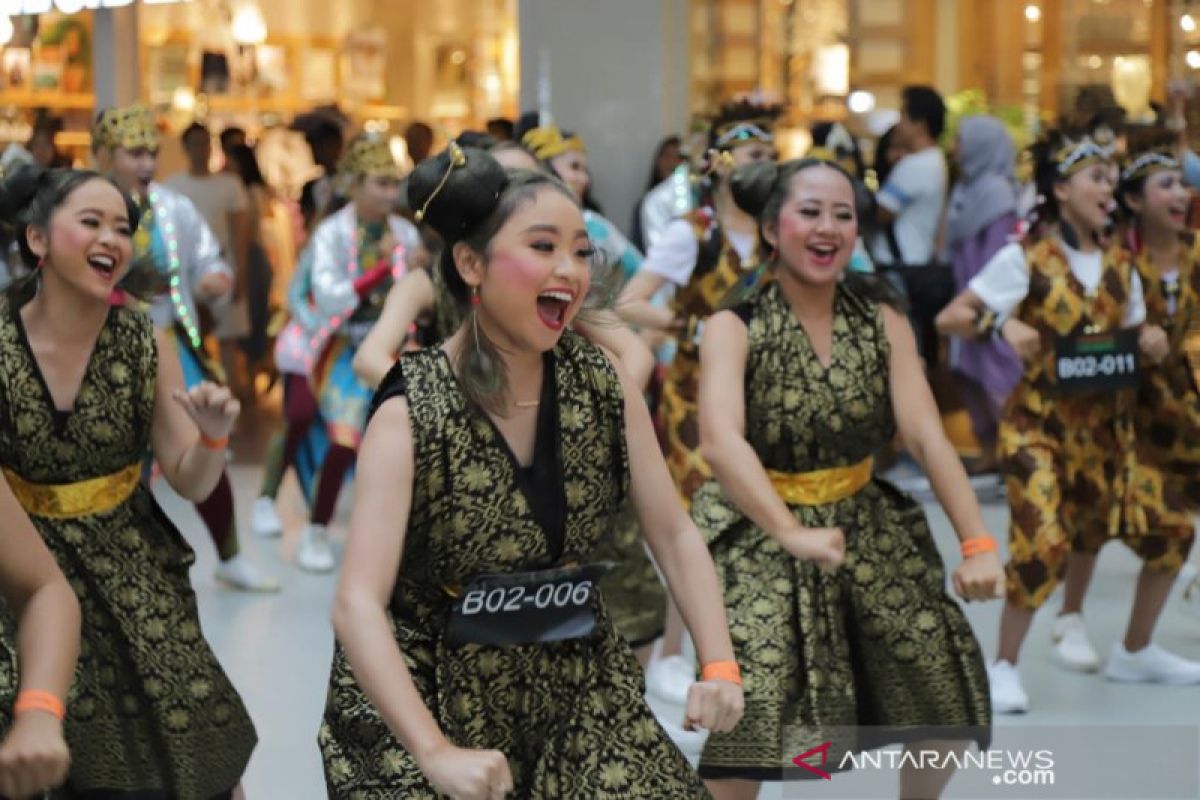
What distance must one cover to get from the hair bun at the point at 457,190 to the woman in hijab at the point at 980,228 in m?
6.29

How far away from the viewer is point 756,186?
15.2 ft

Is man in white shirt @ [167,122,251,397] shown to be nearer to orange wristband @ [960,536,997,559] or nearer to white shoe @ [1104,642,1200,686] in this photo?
white shoe @ [1104,642,1200,686]

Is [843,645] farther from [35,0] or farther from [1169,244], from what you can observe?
[35,0]

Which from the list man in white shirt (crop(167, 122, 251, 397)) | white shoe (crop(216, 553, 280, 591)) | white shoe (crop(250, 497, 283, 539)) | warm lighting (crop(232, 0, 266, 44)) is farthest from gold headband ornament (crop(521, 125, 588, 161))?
warm lighting (crop(232, 0, 266, 44))

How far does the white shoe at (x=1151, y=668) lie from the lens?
20.6ft

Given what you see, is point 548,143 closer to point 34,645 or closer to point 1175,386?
point 1175,386

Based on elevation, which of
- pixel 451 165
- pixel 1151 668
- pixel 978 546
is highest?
pixel 451 165

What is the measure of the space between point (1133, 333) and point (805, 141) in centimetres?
622

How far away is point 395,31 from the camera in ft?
51.7

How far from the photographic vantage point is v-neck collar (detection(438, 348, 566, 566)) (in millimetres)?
3004

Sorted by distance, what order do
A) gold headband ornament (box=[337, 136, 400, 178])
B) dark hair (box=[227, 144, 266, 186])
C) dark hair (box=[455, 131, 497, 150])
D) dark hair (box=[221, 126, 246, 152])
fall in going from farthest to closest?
dark hair (box=[221, 126, 246, 152])
dark hair (box=[227, 144, 266, 186])
gold headband ornament (box=[337, 136, 400, 178])
dark hair (box=[455, 131, 497, 150])

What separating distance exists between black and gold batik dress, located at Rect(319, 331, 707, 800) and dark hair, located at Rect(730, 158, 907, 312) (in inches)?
58.2

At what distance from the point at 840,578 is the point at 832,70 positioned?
820 centimetres

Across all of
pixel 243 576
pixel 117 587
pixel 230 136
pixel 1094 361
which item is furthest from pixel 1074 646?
pixel 230 136
